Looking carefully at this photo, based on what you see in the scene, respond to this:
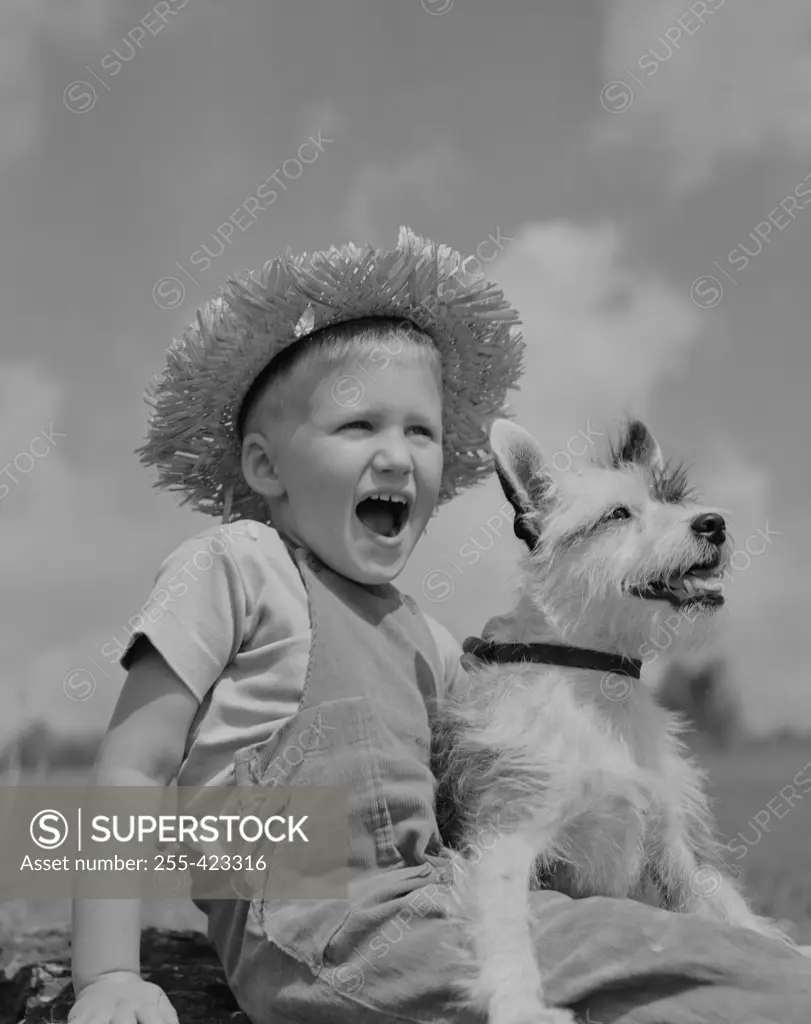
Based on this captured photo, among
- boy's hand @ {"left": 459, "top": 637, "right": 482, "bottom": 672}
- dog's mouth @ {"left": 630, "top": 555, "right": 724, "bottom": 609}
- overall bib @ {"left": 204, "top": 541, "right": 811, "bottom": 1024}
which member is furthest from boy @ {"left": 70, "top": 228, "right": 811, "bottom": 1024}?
dog's mouth @ {"left": 630, "top": 555, "right": 724, "bottom": 609}

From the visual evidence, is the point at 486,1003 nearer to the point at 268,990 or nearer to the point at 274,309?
the point at 268,990

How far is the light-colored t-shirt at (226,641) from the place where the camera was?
6.37 ft

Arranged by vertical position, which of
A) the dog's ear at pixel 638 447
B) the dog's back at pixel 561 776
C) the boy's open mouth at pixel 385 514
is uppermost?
the dog's ear at pixel 638 447

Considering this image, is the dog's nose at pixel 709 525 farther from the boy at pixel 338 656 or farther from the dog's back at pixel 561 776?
the boy at pixel 338 656

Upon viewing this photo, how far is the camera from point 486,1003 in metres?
1.60

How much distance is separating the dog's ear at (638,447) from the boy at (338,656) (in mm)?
409

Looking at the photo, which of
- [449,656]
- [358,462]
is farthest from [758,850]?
[358,462]

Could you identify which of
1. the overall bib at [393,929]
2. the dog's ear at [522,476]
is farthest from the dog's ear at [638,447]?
the overall bib at [393,929]

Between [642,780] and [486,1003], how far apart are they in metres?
0.55

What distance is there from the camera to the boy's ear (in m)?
2.32

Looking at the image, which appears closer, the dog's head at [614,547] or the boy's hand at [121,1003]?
the boy's hand at [121,1003]

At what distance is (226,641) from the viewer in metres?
1.97

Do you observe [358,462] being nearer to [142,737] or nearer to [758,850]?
[142,737]

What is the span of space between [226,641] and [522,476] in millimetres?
791
